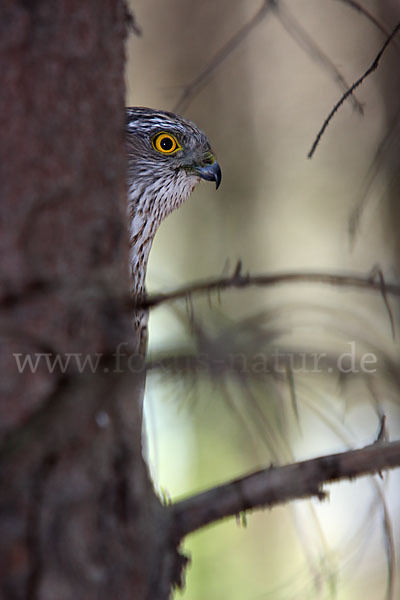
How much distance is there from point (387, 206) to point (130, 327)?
4.12 meters

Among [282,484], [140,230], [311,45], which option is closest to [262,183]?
[140,230]

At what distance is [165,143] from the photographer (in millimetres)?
2588

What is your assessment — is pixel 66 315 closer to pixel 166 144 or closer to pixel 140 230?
pixel 140 230

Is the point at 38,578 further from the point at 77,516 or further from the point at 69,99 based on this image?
the point at 69,99

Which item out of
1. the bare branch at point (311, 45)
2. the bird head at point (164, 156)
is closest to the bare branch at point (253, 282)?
the bare branch at point (311, 45)

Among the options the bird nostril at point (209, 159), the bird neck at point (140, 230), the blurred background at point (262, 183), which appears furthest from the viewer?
the blurred background at point (262, 183)

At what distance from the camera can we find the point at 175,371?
76cm

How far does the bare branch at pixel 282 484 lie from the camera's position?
102cm

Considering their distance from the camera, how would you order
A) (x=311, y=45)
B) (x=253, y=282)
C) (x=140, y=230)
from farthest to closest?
(x=140, y=230) → (x=311, y=45) → (x=253, y=282)

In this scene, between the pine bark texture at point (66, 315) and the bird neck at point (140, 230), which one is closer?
the pine bark texture at point (66, 315)

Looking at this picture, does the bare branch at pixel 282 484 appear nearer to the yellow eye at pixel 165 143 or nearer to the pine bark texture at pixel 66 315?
the pine bark texture at pixel 66 315

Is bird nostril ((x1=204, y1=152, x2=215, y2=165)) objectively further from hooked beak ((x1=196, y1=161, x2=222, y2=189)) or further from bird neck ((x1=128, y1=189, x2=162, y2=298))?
→ bird neck ((x1=128, y1=189, x2=162, y2=298))

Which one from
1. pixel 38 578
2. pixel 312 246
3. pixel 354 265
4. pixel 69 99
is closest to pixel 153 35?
pixel 312 246

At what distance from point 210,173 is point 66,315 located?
1.75 m
